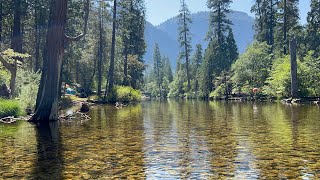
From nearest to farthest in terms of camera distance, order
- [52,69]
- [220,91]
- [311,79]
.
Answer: [52,69]
[311,79]
[220,91]

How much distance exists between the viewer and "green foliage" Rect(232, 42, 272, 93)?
4922 cm

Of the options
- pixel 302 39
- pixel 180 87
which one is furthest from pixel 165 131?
pixel 180 87

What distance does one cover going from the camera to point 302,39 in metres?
53.1

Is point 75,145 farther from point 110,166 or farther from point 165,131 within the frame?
point 165,131

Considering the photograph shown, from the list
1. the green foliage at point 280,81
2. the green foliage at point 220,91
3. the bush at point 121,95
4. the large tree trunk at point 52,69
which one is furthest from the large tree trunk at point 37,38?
the green foliage at point 220,91

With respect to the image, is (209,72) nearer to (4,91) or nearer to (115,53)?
(115,53)

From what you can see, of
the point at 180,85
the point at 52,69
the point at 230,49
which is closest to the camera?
the point at 52,69

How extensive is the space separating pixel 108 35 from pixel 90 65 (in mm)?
5497

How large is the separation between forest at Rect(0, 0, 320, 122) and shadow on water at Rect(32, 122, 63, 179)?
5.22 meters

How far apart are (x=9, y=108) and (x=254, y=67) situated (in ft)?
124

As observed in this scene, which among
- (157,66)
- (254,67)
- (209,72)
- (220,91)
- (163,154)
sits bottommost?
(163,154)

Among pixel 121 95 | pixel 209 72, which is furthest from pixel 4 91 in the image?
pixel 209 72

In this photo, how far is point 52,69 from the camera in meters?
17.9

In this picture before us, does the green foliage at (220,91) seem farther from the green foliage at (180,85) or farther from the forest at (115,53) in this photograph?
the green foliage at (180,85)
